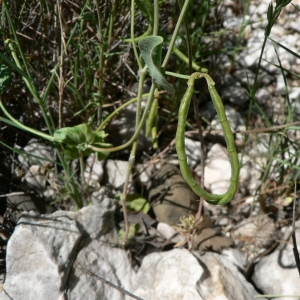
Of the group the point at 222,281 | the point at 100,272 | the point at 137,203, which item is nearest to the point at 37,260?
the point at 100,272

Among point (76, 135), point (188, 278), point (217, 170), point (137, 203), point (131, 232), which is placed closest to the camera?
point (76, 135)

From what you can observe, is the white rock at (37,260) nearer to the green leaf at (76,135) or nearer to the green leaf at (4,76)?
the green leaf at (76,135)

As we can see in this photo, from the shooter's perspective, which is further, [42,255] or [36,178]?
[36,178]

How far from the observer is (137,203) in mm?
1555

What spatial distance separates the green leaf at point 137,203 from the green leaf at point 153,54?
2.20 feet

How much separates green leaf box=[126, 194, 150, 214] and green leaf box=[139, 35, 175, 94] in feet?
2.20

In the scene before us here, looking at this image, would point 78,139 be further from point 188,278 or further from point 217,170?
point 217,170

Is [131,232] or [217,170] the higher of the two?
[217,170]

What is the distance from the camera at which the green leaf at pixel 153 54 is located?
2.87ft

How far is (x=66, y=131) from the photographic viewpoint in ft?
3.83

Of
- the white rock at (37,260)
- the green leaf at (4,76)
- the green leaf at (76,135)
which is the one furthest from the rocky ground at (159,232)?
the green leaf at (4,76)

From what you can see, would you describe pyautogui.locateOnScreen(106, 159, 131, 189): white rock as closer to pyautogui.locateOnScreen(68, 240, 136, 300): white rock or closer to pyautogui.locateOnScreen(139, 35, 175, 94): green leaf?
pyautogui.locateOnScreen(68, 240, 136, 300): white rock

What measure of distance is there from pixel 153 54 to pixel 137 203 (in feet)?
2.46

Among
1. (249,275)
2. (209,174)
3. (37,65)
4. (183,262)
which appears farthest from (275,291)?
(37,65)
